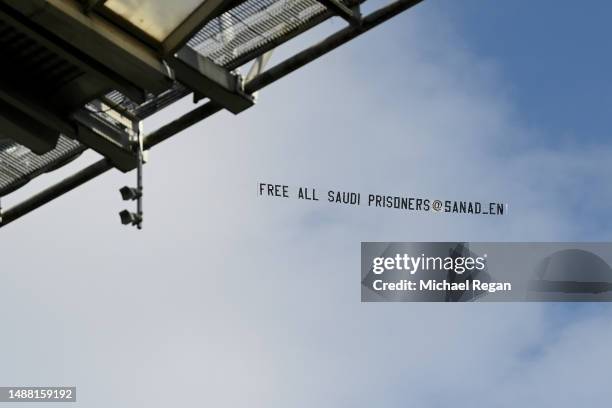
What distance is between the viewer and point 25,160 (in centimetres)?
3092

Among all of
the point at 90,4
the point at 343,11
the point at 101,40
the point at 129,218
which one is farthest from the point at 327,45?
the point at 129,218

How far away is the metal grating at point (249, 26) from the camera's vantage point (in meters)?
26.2

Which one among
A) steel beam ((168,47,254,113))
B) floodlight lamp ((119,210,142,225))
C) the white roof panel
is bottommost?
floodlight lamp ((119,210,142,225))

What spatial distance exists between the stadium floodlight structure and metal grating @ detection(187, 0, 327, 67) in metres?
0.02

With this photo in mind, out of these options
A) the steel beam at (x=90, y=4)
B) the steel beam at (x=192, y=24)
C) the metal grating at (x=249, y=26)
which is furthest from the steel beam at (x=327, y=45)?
the steel beam at (x=90, y=4)

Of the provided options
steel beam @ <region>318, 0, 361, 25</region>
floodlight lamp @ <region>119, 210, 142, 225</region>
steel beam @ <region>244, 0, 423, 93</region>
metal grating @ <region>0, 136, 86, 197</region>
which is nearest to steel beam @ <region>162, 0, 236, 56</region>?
steel beam @ <region>318, 0, 361, 25</region>

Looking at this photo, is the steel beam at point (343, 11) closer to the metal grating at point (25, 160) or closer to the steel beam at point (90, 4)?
the steel beam at point (90, 4)

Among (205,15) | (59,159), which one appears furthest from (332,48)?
(59,159)

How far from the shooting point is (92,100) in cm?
2759

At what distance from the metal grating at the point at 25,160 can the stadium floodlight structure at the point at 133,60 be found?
0.61 m

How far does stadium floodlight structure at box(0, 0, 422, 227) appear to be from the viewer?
25.0 meters

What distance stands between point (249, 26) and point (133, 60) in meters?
2.16

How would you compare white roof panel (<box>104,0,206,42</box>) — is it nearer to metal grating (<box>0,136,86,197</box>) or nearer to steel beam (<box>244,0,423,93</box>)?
steel beam (<box>244,0,423,93</box>)

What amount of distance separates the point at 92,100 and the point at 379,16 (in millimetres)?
5008
